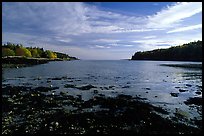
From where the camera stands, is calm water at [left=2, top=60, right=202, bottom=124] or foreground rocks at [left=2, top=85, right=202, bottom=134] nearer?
foreground rocks at [left=2, top=85, right=202, bottom=134]

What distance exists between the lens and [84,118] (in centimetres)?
1883

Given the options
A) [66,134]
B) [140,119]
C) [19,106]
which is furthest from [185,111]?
[19,106]

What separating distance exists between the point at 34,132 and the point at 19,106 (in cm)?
838

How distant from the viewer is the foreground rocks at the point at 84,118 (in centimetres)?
1611

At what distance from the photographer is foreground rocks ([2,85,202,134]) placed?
16109mm

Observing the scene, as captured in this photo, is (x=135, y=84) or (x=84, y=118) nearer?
(x=84, y=118)

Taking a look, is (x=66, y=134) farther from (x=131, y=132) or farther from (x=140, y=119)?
(x=140, y=119)

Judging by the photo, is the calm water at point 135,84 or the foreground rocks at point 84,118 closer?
the foreground rocks at point 84,118

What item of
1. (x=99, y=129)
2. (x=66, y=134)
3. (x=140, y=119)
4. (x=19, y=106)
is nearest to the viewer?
(x=66, y=134)

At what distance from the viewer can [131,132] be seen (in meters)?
15.7

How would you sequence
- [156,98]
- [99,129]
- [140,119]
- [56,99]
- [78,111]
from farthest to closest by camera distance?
[156,98] < [56,99] < [78,111] < [140,119] < [99,129]

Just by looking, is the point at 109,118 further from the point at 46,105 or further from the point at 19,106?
the point at 19,106

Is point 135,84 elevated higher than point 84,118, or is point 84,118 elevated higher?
point 135,84

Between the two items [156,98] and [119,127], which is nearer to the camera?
[119,127]
